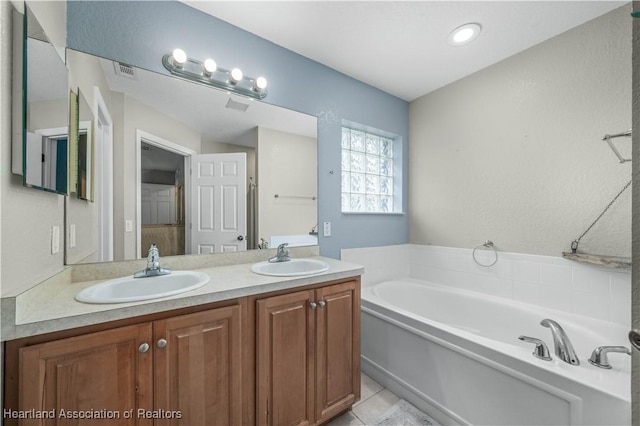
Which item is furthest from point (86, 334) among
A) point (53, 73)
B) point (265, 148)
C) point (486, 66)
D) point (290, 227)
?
point (486, 66)

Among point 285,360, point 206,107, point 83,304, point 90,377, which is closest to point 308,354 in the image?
point 285,360

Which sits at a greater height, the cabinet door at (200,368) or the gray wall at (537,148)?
the gray wall at (537,148)

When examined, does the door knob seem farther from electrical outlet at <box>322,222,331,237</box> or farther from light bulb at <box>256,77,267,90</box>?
light bulb at <box>256,77,267,90</box>

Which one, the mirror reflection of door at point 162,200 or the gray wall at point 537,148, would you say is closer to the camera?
the mirror reflection of door at point 162,200

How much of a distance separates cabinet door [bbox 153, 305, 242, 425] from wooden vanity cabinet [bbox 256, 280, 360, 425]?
118 mm

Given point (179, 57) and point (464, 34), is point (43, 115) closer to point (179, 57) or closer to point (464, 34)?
point (179, 57)

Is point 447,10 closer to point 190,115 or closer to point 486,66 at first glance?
point 486,66

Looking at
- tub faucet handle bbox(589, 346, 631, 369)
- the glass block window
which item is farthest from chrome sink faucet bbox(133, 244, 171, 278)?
tub faucet handle bbox(589, 346, 631, 369)

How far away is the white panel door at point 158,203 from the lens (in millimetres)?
1436

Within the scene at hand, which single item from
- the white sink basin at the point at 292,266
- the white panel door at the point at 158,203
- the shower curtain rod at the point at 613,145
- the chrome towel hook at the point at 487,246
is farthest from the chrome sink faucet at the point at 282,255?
the shower curtain rod at the point at 613,145

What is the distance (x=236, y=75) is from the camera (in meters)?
1.65

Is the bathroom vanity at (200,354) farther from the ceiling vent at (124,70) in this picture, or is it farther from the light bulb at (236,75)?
the light bulb at (236,75)

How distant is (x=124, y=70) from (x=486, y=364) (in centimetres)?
255

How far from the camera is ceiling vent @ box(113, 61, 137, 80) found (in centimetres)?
136
